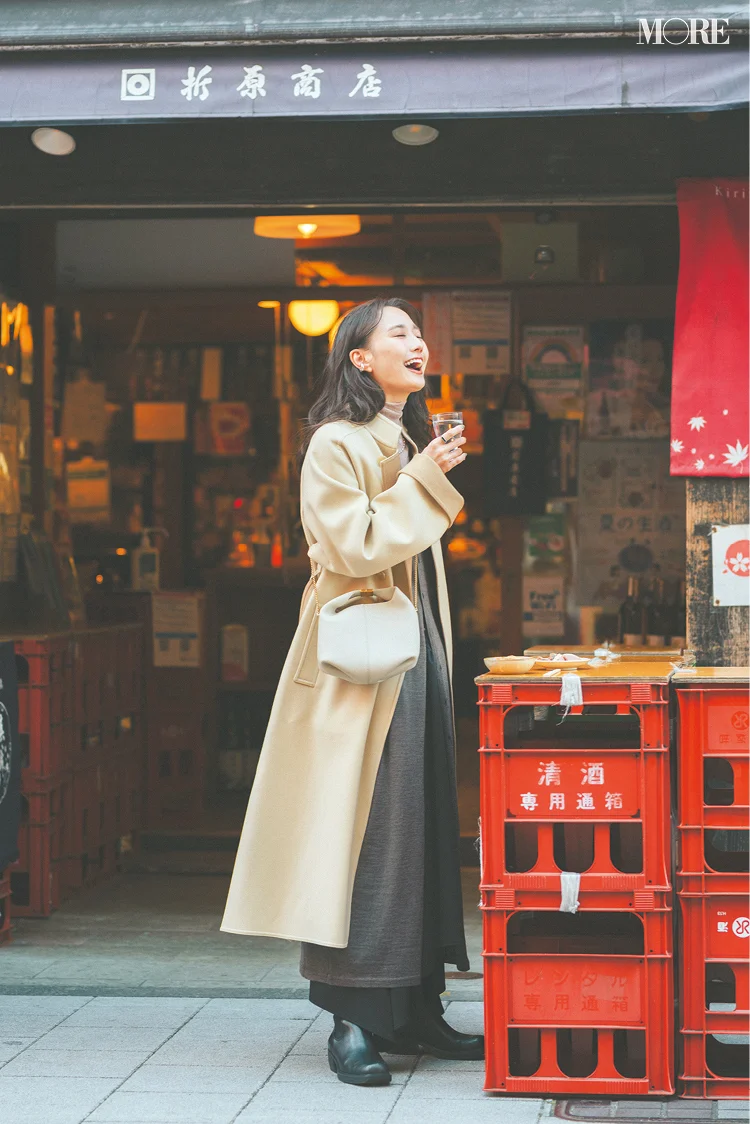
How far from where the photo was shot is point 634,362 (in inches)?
317

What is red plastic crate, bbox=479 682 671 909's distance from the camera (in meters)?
4.02

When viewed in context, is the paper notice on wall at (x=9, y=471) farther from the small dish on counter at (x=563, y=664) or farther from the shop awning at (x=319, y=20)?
the small dish on counter at (x=563, y=664)

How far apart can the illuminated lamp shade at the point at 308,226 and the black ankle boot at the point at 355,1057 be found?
187 inches

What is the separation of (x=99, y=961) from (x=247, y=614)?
10.5 ft

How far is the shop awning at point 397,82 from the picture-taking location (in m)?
4.77

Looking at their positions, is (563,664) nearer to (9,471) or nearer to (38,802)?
(38,802)

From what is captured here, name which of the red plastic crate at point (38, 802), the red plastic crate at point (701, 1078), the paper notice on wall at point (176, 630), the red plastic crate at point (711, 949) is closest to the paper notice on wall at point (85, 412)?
the paper notice on wall at point (176, 630)

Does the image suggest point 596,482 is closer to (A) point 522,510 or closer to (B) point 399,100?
(A) point 522,510

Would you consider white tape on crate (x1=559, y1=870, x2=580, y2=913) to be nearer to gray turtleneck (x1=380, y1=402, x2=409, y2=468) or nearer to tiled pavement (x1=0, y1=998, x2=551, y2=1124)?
tiled pavement (x1=0, y1=998, x2=551, y2=1124)

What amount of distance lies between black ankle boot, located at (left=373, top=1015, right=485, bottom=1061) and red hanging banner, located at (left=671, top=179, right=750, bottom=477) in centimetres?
217

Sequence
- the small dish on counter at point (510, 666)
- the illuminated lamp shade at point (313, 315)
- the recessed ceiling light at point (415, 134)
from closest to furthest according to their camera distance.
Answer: the small dish on counter at point (510, 666) → the recessed ceiling light at point (415, 134) → the illuminated lamp shade at point (313, 315)

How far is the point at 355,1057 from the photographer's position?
4242 millimetres

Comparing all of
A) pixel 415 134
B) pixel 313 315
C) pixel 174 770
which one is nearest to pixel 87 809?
pixel 174 770

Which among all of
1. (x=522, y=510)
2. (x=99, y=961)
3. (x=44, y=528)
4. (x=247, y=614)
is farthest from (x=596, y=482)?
(x=99, y=961)
